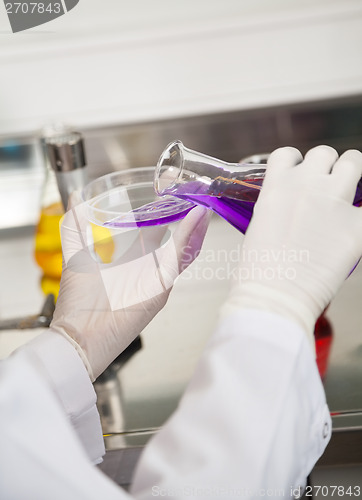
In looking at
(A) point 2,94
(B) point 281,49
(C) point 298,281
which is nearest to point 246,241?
(C) point 298,281

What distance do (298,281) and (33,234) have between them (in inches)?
33.9

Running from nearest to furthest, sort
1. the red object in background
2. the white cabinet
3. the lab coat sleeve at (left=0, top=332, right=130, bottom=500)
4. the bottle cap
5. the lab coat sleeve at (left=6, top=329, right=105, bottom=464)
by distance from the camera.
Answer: the lab coat sleeve at (left=0, top=332, right=130, bottom=500)
the lab coat sleeve at (left=6, top=329, right=105, bottom=464)
the red object in background
the bottle cap
the white cabinet

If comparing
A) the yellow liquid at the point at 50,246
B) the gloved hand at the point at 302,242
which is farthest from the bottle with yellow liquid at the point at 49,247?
the gloved hand at the point at 302,242

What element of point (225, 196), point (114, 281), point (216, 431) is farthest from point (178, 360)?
point (216, 431)

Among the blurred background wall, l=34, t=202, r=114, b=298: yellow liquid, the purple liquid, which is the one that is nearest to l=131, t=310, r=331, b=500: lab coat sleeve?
the purple liquid

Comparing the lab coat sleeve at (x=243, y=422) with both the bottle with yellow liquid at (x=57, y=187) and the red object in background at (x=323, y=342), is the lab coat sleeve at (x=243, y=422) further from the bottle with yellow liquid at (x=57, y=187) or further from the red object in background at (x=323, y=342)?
the bottle with yellow liquid at (x=57, y=187)

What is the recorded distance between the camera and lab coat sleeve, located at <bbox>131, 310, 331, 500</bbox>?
1.47ft

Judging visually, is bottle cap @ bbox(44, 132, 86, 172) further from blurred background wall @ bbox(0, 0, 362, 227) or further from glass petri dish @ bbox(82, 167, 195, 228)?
blurred background wall @ bbox(0, 0, 362, 227)

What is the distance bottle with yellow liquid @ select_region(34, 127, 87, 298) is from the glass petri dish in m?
0.18

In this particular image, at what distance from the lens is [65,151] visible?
1.01 meters

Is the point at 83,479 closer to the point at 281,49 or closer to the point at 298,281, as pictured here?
the point at 298,281

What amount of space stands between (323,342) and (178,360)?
0.21 metres

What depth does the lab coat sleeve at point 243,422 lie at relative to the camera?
45cm

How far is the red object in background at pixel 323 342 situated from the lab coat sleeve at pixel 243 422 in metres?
0.29
